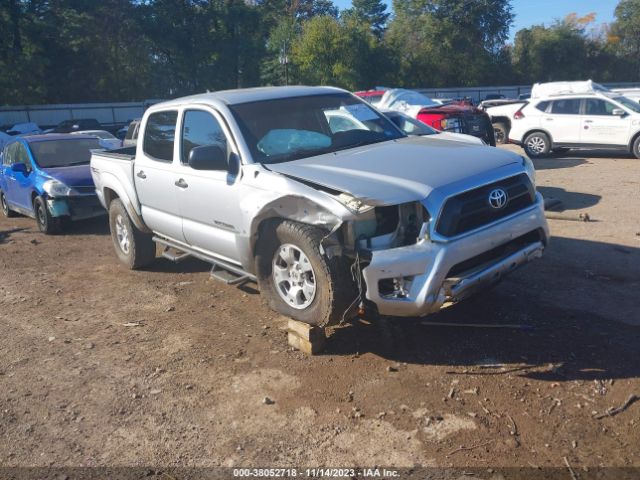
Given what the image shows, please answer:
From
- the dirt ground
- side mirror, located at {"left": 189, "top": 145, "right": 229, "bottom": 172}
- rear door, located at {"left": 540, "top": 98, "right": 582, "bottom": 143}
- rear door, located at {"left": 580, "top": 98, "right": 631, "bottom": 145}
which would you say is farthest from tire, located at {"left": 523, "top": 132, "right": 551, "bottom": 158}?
side mirror, located at {"left": 189, "top": 145, "right": 229, "bottom": 172}

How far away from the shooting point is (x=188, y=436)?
12.1 ft

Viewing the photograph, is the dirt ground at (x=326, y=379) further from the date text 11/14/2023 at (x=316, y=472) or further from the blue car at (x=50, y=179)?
the blue car at (x=50, y=179)

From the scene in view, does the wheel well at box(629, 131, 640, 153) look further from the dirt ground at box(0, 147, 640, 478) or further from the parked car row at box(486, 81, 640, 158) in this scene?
the dirt ground at box(0, 147, 640, 478)

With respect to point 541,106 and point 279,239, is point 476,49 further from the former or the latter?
point 279,239

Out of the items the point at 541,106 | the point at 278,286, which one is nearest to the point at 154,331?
the point at 278,286

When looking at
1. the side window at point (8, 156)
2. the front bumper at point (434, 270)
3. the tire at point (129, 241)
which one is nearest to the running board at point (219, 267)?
the tire at point (129, 241)

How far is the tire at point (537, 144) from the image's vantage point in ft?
50.2

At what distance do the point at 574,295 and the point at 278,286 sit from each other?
2.68 metres

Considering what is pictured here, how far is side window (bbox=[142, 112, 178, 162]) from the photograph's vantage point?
6.00 m

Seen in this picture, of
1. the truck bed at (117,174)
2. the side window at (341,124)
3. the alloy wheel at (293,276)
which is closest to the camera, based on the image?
the alloy wheel at (293,276)

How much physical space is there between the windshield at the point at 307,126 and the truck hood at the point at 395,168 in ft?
0.73

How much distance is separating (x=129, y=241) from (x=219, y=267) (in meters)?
1.55

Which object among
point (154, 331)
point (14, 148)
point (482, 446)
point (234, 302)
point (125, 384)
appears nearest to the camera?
point (482, 446)

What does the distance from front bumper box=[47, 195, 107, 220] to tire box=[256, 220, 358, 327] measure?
5620mm
